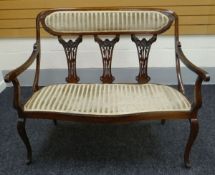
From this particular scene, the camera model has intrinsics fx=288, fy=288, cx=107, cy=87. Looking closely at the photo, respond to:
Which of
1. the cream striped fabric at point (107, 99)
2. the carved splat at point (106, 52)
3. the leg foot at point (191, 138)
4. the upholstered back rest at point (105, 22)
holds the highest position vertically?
the upholstered back rest at point (105, 22)

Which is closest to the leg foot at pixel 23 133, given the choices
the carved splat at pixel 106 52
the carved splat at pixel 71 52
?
the carved splat at pixel 71 52

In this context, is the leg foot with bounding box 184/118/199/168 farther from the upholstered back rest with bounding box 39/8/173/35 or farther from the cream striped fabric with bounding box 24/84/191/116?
the upholstered back rest with bounding box 39/8/173/35

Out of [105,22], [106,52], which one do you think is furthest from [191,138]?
[105,22]

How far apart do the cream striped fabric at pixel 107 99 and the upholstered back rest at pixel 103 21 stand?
42 cm

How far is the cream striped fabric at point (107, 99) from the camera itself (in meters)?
1.68

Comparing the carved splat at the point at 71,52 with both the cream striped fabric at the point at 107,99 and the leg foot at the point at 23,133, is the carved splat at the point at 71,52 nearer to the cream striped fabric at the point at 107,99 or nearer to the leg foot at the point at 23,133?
the cream striped fabric at the point at 107,99

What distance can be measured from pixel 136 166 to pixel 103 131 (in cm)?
50

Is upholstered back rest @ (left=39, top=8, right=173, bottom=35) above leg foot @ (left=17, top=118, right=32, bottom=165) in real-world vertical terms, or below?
above

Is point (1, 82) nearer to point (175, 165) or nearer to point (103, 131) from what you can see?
point (103, 131)

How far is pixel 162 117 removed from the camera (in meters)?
1.66

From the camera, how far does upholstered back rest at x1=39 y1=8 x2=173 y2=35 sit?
2078mm

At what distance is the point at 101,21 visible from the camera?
2.10 meters

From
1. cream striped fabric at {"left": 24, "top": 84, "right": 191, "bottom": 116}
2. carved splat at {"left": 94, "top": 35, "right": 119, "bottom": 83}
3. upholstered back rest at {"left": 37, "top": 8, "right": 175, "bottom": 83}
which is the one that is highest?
upholstered back rest at {"left": 37, "top": 8, "right": 175, "bottom": 83}

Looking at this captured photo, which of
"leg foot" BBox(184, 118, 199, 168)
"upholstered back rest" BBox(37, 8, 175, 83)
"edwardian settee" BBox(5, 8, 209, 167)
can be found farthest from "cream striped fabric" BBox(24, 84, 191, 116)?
"upholstered back rest" BBox(37, 8, 175, 83)
